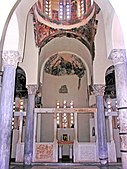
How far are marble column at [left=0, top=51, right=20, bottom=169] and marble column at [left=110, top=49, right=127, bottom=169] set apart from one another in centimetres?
295

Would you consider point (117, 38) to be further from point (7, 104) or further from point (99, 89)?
point (99, 89)

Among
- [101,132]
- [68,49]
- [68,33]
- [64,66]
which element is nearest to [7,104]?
[101,132]

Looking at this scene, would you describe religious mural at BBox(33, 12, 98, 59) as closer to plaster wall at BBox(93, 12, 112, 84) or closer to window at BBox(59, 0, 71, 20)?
plaster wall at BBox(93, 12, 112, 84)

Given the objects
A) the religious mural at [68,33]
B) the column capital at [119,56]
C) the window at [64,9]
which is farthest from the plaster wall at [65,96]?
the column capital at [119,56]

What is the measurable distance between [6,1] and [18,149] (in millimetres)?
7673

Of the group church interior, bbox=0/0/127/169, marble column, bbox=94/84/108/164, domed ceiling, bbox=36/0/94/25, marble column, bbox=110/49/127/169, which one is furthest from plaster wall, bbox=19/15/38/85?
marble column, bbox=110/49/127/169

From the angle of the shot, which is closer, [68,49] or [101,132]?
[101,132]

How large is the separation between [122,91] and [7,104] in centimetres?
321

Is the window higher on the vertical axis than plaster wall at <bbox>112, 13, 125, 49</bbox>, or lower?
higher

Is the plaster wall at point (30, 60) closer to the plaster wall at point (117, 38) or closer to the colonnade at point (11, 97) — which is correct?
the colonnade at point (11, 97)

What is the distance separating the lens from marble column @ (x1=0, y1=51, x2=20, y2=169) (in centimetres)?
526

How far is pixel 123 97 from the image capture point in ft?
18.1

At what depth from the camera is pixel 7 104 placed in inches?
223

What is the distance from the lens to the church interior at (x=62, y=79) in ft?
19.2
